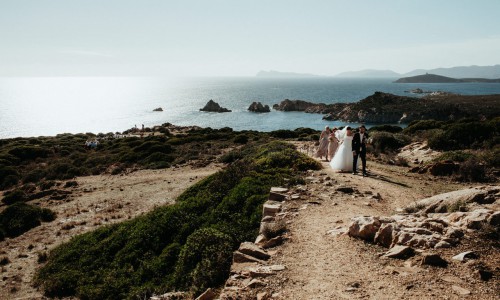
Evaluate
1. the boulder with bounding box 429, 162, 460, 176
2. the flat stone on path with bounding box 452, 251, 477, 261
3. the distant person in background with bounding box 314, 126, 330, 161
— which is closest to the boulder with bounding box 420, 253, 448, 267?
the flat stone on path with bounding box 452, 251, 477, 261

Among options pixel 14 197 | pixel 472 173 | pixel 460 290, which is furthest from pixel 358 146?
pixel 14 197

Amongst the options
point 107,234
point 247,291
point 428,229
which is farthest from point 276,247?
point 107,234

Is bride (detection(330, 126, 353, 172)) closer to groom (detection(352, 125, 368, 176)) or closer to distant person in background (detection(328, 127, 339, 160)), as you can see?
groom (detection(352, 125, 368, 176))

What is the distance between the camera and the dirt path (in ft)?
19.2

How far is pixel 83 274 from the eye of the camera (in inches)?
468

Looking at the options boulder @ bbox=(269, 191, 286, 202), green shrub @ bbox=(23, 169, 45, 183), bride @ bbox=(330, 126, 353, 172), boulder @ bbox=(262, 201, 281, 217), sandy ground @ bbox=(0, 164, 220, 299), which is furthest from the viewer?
green shrub @ bbox=(23, 169, 45, 183)

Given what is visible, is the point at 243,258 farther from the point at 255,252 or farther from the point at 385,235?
the point at 385,235

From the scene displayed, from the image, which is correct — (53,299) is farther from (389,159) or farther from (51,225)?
(389,159)

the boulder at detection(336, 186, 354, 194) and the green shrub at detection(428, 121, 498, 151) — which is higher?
the green shrub at detection(428, 121, 498, 151)

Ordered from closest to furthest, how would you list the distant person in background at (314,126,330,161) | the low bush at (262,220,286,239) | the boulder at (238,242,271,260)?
the boulder at (238,242,271,260) < the low bush at (262,220,286,239) < the distant person in background at (314,126,330,161)

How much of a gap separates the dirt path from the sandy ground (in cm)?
937

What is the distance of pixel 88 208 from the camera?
68.4 ft

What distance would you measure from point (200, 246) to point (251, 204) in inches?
126

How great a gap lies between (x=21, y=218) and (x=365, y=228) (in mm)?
19027
